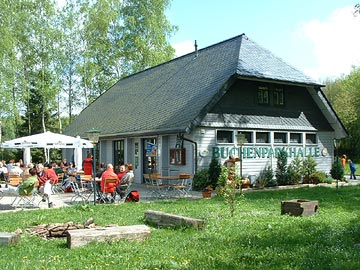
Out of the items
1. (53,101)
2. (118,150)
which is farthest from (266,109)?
(53,101)

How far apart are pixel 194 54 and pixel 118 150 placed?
705 centimetres

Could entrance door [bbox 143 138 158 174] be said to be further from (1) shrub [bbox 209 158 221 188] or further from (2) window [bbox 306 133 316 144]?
(2) window [bbox 306 133 316 144]

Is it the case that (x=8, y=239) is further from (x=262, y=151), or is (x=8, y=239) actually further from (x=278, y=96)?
(x=278, y=96)

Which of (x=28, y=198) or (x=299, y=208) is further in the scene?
(x=28, y=198)

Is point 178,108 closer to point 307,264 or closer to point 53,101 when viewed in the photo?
point 307,264

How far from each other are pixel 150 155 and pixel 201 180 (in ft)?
12.1

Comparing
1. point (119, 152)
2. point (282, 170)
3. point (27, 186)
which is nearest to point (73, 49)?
point (119, 152)

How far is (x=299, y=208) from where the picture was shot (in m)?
10.1

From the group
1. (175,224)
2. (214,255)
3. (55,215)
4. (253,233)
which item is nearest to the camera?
(214,255)

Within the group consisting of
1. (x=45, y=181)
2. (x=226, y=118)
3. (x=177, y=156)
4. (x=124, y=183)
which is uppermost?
(x=226, y=118)

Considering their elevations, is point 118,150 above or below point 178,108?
below

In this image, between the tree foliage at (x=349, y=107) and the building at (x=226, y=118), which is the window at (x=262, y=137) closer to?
the building at (x=226, y=118)

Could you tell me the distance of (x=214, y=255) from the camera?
6.24 metres

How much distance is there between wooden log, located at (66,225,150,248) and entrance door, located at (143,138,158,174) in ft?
40.0
